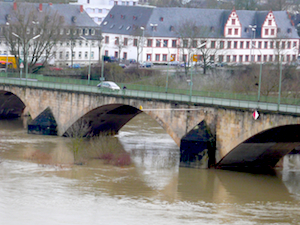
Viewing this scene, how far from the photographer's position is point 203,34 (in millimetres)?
→ 94375

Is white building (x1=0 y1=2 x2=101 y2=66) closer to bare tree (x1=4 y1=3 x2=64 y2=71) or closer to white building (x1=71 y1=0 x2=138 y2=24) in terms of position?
bare tree (x1=4 y1=3 x2=64 y2=71)

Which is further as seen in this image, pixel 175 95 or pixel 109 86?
pixel 109 86

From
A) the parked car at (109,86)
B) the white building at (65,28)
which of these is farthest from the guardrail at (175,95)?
the white building at (65,28)

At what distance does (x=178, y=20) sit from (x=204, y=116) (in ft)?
170

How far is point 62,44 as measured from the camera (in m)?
97.8

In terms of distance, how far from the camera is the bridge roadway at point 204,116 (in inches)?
1812

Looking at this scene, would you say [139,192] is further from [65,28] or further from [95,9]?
[95,9]

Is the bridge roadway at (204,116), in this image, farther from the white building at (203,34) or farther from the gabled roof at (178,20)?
the gabled roof at (178,20)

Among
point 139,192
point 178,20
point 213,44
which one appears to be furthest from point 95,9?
point 139,192

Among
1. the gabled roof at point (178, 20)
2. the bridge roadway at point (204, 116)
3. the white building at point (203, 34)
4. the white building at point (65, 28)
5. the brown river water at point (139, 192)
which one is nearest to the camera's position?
the brown river water at point (139, 192)

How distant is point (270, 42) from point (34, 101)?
49.9 metres

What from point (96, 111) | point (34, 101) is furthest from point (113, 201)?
point (34, 101)

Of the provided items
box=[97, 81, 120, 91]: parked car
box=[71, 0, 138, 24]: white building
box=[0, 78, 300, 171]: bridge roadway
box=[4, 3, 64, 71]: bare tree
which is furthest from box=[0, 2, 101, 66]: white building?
box=[71, 0, 138, 24]: white building

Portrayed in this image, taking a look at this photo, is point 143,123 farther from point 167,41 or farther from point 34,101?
point 167,41
